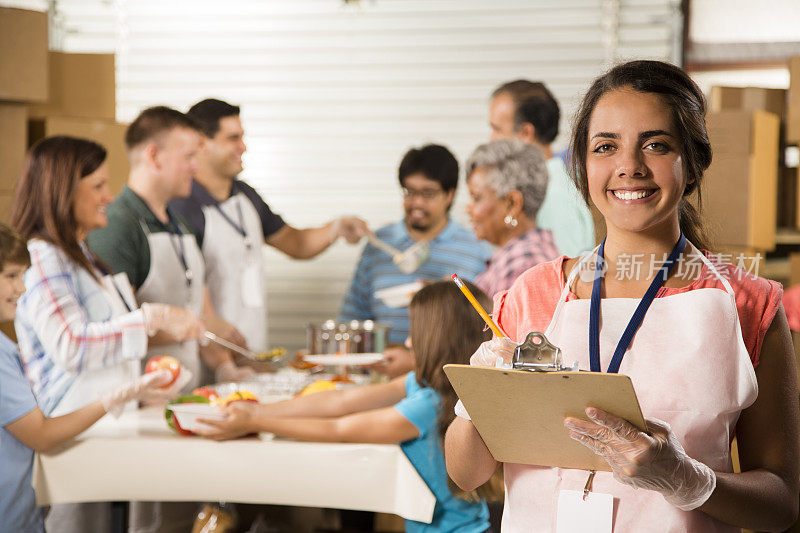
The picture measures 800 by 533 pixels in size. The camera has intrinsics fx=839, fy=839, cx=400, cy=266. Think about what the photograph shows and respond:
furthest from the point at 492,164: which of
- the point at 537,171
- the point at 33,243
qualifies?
the point at 33,243

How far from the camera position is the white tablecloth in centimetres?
231

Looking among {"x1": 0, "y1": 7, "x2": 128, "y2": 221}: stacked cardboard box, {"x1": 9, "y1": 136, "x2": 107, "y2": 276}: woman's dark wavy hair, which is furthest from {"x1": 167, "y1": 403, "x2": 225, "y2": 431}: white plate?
{"x1": 0, "y1": 7, "x2": 128, "y2": 221}: stacked cardboard box

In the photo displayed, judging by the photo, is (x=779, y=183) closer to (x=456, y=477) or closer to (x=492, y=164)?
(x=492, y=164)

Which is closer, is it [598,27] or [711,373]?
[711,373]

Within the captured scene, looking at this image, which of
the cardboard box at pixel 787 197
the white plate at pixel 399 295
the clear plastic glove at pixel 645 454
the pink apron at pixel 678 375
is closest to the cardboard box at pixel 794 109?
the cardboard box at pixel 787 197

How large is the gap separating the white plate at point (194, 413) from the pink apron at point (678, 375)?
1.34 meters

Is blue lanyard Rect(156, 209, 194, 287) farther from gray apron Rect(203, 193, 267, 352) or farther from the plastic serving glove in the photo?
the plastic serving glove

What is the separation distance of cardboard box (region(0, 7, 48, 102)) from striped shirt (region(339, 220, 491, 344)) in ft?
5.37

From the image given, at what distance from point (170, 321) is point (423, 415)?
0.94 metres

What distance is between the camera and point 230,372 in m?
3.42

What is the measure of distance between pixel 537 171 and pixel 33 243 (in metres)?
1.65

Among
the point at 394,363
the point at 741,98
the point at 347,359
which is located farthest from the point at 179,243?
the point at 741,98

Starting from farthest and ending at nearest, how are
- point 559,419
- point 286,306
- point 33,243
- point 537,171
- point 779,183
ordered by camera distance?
point 286,306 < point 779,183 < point 537,171 < point 33,243 < point 559,419

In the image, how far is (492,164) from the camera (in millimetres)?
2977
